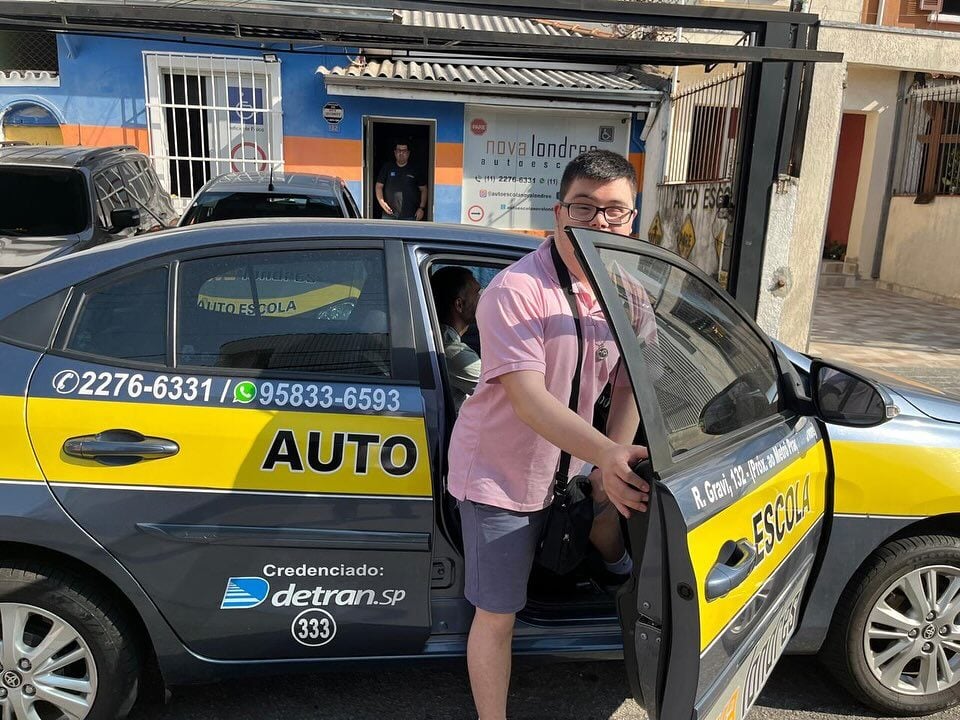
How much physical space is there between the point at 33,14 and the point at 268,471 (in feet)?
11.5

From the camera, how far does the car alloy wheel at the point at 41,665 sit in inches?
82.2

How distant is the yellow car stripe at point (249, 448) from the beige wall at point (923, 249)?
458 inches

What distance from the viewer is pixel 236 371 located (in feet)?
7.17

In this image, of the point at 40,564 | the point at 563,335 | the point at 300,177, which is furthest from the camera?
the point at 300,177

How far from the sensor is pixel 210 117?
10.4 metres

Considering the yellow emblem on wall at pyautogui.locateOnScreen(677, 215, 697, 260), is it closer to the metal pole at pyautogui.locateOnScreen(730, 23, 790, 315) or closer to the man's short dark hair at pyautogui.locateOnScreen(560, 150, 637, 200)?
the metal pole at pyautogui.locateOnScreen(730, 23, 790, 315)

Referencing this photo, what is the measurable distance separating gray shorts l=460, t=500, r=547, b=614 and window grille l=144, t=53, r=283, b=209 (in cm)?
937

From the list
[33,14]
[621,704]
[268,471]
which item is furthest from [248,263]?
[33,14]

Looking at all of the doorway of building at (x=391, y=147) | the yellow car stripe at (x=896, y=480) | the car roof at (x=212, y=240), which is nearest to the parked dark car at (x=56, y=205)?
the car roof at (x=212, y=240)

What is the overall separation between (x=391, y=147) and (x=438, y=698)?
10.4m

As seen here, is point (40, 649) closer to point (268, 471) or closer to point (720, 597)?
point (268, 471)

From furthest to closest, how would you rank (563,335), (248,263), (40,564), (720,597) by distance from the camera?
1. (248,263)
2. (40,564)
3. (563,335)
4. (720,597)

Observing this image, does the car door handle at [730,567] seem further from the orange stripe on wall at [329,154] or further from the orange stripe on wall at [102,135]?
the orange stripe on wall at [102,135]

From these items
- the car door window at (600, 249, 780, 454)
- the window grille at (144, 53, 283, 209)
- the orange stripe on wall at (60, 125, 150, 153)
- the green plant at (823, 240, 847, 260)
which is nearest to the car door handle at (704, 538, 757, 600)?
the car door window at (600, 249, 780, 454)
